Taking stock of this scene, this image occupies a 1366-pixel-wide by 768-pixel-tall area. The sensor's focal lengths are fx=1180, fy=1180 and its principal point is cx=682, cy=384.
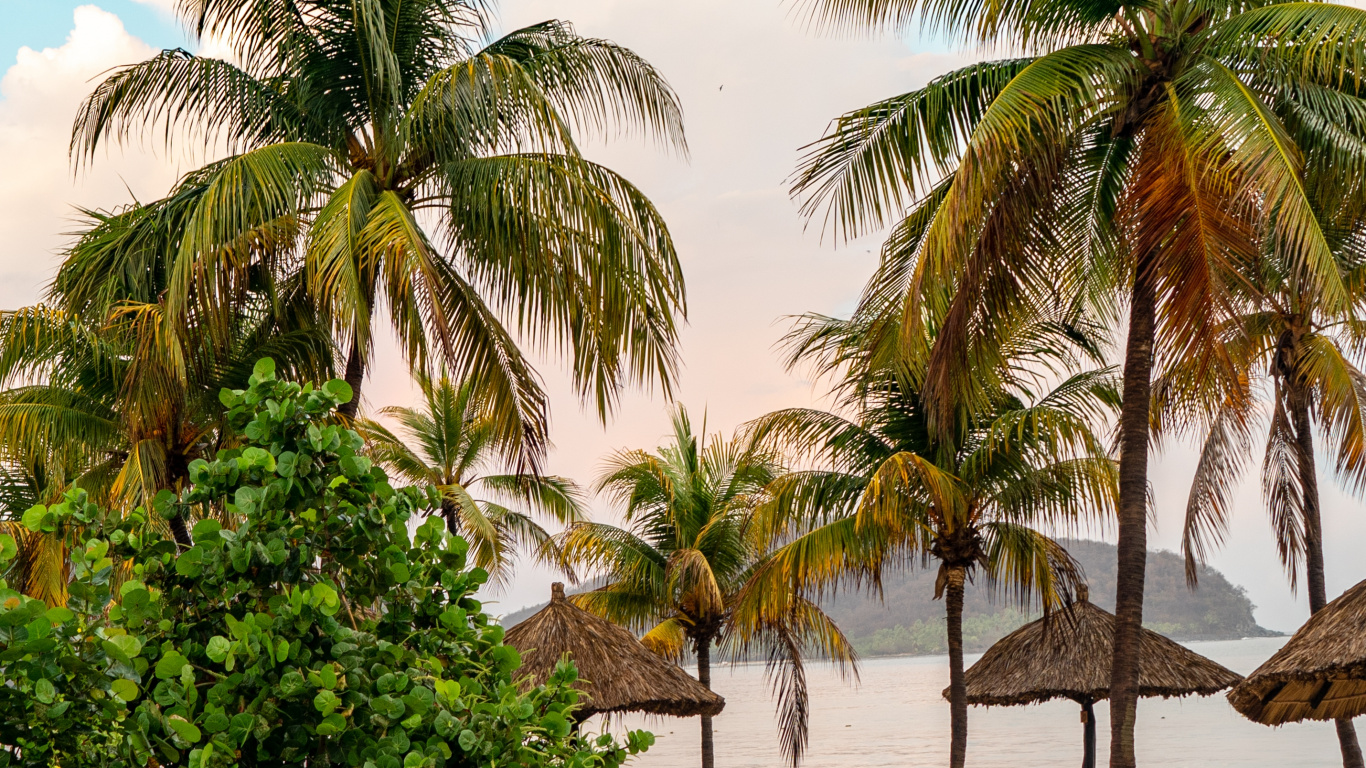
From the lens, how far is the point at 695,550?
17094mm

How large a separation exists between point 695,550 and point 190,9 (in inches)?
407

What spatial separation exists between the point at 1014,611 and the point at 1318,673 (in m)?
98.1

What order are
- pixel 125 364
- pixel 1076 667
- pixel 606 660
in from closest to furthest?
pixel 125 364 < pixel 606 660 < pixel 1076 667

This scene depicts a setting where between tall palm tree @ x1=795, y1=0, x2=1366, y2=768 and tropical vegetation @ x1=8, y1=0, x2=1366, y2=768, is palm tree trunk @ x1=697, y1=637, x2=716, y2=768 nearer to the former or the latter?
tropical vegetation @ x1=8, y1=0, x2=1366, y2=768

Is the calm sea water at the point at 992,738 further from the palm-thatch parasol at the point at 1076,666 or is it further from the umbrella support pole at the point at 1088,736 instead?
the palm-thatch parasol at the point at 1076,666

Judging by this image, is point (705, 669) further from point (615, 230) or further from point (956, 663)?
point (615, 230)

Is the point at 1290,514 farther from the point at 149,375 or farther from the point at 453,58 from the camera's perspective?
the point at 149,375

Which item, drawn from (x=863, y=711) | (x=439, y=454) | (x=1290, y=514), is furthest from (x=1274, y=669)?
(x=863, y=711)

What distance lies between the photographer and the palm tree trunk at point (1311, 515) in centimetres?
1309

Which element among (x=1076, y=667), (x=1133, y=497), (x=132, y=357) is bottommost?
(x=1076, y=667)

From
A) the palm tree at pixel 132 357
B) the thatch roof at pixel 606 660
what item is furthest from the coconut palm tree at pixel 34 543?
the thatch roof at pixel 606 660

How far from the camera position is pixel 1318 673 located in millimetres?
9500

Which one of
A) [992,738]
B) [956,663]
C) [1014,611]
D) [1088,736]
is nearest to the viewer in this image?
[956,663]

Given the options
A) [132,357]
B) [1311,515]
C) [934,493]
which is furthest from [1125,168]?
[132,357]
